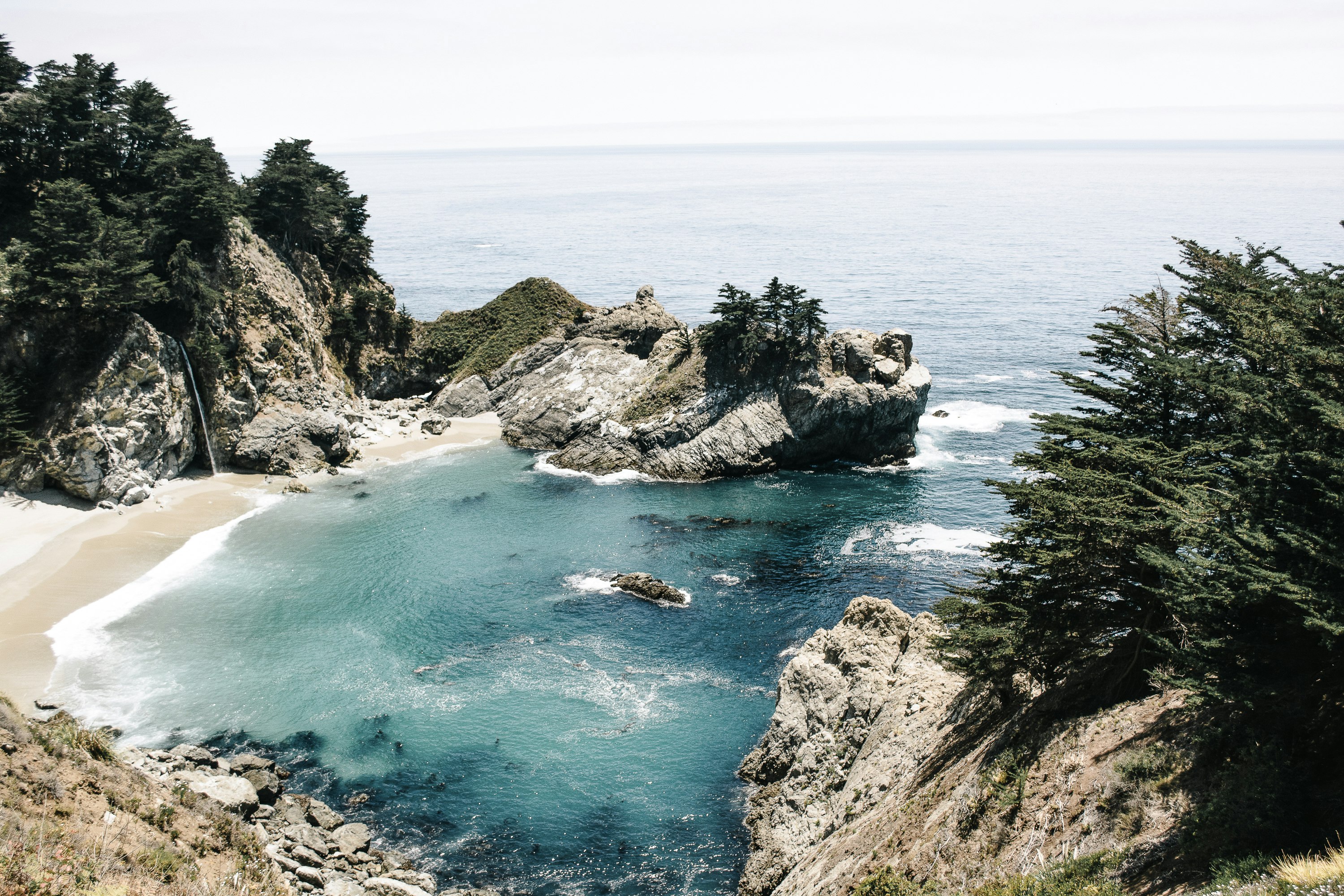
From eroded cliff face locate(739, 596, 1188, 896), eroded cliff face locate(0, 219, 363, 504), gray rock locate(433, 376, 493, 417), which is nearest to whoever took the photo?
eroded cliff face locate(739, 596, 1188, 896)

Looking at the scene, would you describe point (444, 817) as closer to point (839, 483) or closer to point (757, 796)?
point (757, 796)

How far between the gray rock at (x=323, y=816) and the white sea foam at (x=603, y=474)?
1631 inches

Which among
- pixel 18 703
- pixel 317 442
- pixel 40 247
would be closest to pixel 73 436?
pixel 40 247

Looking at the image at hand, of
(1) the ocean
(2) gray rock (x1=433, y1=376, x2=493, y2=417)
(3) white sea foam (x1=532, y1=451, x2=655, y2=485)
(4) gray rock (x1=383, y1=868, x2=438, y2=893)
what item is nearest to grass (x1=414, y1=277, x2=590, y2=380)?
(2) gray rock (x1=433, y1=376, x2=493, y2=417)

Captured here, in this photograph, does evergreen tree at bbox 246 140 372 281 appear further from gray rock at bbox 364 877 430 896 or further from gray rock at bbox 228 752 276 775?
gray rock at bbox 364 877 430 896

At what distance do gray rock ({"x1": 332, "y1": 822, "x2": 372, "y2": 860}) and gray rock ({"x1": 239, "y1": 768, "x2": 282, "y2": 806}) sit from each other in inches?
130

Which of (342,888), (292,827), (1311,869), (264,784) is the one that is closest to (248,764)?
(264,784)

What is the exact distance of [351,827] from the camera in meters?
32.7

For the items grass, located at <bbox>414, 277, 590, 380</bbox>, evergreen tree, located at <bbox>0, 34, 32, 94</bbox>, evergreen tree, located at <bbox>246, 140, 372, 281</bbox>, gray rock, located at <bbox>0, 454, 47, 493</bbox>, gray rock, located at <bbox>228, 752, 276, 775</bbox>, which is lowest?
gray rock, located at <bbox>228, 752, 276, 775</bbox>

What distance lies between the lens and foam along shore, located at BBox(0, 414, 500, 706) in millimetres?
44094

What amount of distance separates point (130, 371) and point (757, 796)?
57805 millimetres

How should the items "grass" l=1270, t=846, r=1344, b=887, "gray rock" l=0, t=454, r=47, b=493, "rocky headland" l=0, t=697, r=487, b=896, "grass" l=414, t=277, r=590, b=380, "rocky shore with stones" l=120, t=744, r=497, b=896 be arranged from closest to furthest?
1. "grass" l=1270, t=846, r=1344, b=887
2. "rocky headland" l=0, t=697, r=487, b=896
3. "rocky shore with stones" l=120, t=744, r=497, b=896
4. "gray rock" l=0, t=454, r=47, b=493
5. "grass" l=414, t=277, r=590, b=380

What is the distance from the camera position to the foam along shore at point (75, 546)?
145 ft

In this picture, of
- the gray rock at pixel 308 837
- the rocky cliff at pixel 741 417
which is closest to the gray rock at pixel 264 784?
the gray rock at pixel 308 837
